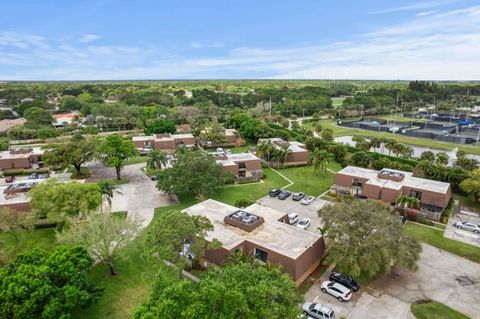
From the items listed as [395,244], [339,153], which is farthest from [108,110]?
[395,244]

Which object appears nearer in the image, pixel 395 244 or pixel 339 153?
pixel 395 244

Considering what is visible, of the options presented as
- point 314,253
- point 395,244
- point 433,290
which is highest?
point 395,244

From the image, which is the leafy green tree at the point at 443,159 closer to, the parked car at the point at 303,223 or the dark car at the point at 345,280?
the parked car at the point at 303,223

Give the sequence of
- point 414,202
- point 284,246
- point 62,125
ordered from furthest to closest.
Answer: point 62,125 < point 414,202 < point 284,246

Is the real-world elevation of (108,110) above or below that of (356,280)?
above

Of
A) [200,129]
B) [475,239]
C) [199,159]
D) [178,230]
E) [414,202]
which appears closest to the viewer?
[178,230]

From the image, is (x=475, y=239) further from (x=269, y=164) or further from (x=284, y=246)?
(x=269, y=164)

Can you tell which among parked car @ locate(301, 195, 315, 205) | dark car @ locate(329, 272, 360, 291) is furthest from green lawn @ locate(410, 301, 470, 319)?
parked car @ locate(301, 195, 315, 205)
